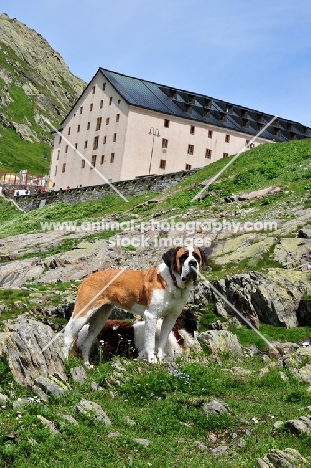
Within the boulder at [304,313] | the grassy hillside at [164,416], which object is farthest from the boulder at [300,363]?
the boulder at [304,313]

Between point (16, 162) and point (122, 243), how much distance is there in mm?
132540

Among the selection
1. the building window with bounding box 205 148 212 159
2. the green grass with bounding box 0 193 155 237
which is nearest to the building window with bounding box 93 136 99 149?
the building window with bounding box 205 148 212 159

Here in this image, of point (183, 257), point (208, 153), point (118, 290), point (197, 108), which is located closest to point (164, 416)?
point (183, 257)

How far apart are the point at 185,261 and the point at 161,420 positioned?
403cm

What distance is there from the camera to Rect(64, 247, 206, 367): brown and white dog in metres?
13.8

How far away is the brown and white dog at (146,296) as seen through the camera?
1376cm

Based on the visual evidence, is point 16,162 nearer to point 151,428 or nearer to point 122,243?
point 122,243

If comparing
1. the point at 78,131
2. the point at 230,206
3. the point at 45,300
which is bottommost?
the point at 45,300

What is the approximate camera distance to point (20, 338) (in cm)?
1186

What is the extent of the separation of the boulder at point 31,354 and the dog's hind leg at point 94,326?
2.09 m

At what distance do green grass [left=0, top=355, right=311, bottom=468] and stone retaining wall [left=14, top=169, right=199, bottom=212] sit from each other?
48411mm

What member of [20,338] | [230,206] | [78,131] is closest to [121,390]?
[20,338]

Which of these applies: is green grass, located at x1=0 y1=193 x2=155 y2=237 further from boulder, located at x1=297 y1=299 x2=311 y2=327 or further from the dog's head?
the dog's head

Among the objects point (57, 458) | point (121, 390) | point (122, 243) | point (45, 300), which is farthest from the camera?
point (122, 243)
